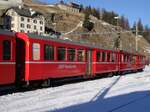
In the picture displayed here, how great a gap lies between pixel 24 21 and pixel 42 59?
99.3 meters

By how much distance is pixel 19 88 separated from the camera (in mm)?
20438

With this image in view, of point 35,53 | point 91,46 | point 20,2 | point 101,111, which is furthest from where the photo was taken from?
point 20,2

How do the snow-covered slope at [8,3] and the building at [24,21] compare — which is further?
the snow-covered slope at [8,3]

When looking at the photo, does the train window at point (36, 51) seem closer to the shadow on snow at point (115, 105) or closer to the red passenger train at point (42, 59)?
the red passenger train at point (42, 59)

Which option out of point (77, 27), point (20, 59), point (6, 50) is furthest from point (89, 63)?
point (77, 27)

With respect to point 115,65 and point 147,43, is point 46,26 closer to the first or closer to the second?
point 147,43

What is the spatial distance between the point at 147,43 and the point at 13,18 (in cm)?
6803

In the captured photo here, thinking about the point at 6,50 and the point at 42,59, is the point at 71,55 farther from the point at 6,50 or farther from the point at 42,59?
the point at 6,50

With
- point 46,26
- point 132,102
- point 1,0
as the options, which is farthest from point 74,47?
point 1,0

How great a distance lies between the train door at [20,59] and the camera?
19.2 m

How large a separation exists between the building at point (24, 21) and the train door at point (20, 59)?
91.9 m

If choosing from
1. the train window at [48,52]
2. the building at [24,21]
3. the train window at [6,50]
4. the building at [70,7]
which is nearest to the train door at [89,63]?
the train window at [48,52]

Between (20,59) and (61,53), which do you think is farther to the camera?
(61,53)

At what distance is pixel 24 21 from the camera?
119m
